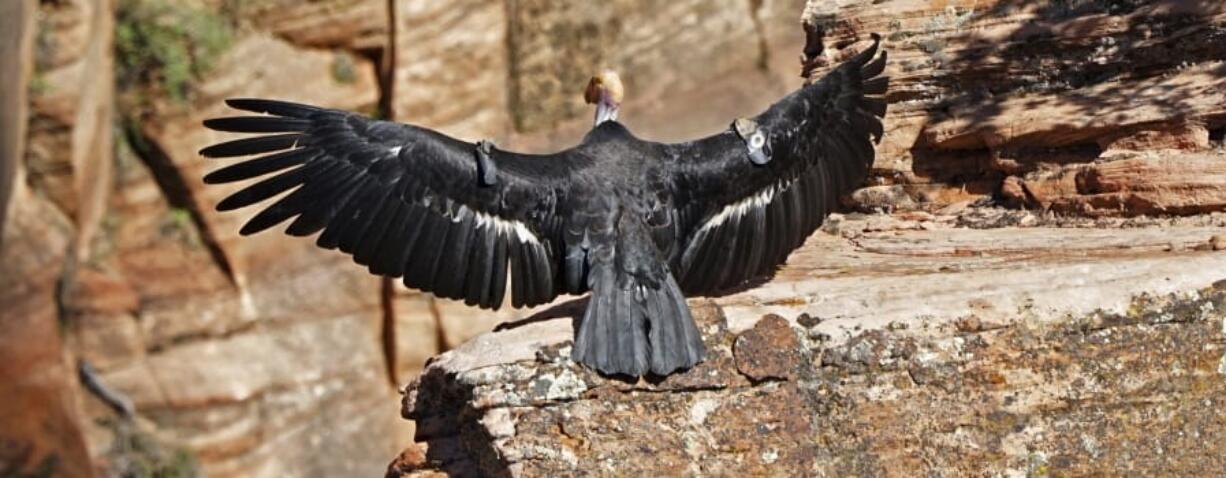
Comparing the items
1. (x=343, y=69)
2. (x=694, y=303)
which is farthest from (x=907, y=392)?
(x=343, y=69)

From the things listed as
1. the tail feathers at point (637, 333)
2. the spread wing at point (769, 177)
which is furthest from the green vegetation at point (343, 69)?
the tail feathers at point (637, 333)

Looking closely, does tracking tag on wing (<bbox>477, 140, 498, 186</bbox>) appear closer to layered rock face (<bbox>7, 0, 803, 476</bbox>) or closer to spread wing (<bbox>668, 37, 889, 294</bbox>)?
spread wing (<bbox>668, 37, 889, 294</bbox>)

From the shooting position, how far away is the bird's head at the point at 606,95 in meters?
7.03

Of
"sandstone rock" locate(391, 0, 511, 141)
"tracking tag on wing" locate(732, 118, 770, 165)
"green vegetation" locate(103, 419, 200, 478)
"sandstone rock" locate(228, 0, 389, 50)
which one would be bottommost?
"green vegetation" locate(103, 419, 200, 478)

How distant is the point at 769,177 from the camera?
628cm

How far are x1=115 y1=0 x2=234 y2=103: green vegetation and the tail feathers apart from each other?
7.11 m

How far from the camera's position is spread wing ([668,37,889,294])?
242 inches

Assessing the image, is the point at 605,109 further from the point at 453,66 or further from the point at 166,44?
the point at 166,44

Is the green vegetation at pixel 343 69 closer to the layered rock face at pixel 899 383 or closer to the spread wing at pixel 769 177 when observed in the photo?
the spread wing at pixel 769 177

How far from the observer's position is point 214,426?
12.3m

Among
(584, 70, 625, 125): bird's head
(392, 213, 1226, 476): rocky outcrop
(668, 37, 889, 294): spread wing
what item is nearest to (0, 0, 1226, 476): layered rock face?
(392, 213, 1226, 476): rocky outcrop

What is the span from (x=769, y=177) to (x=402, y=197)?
4.11ft

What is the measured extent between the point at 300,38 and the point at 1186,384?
8290mm

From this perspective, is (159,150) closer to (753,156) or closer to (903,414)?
(753,156)
